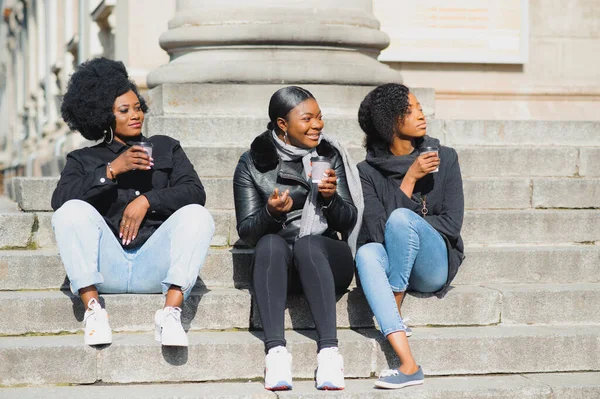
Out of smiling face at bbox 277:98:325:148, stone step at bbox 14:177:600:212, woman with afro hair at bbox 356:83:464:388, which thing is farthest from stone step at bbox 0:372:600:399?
stone step at bbox 14:177:600:212

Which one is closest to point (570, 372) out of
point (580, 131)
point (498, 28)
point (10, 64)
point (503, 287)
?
point (503, 287)

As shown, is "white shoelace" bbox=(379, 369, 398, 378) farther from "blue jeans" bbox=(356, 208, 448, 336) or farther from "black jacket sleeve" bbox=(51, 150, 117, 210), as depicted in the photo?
"black jacket sleeve" bbox=(51, 150, 117, 210)

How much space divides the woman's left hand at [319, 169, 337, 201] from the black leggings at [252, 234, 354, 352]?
0.23 m

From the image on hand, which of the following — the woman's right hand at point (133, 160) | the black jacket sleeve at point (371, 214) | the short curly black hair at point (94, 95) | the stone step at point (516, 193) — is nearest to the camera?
the woman's right hand at point (133, 160)

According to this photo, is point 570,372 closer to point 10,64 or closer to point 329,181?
point 329,181

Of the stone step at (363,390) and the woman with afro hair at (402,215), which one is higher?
the woman with afro hair at (402,215)

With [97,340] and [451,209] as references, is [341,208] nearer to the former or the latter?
[451,209]

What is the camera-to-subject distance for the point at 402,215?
5.25m

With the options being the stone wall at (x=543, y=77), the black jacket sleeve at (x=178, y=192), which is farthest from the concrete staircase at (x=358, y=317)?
the stone wall at (x=543, y=77)

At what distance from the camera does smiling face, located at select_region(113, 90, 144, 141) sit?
5551mm

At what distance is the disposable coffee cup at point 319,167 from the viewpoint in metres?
4.91

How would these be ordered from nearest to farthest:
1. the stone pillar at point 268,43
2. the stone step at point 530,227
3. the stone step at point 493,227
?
the stone step at point 493,227 → the stone step at point 530,227 → the stone pillar at point 268,43

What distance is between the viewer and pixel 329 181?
16.6 feet

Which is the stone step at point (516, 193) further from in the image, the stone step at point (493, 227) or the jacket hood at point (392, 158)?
the jacket hood at point (392, 158)
